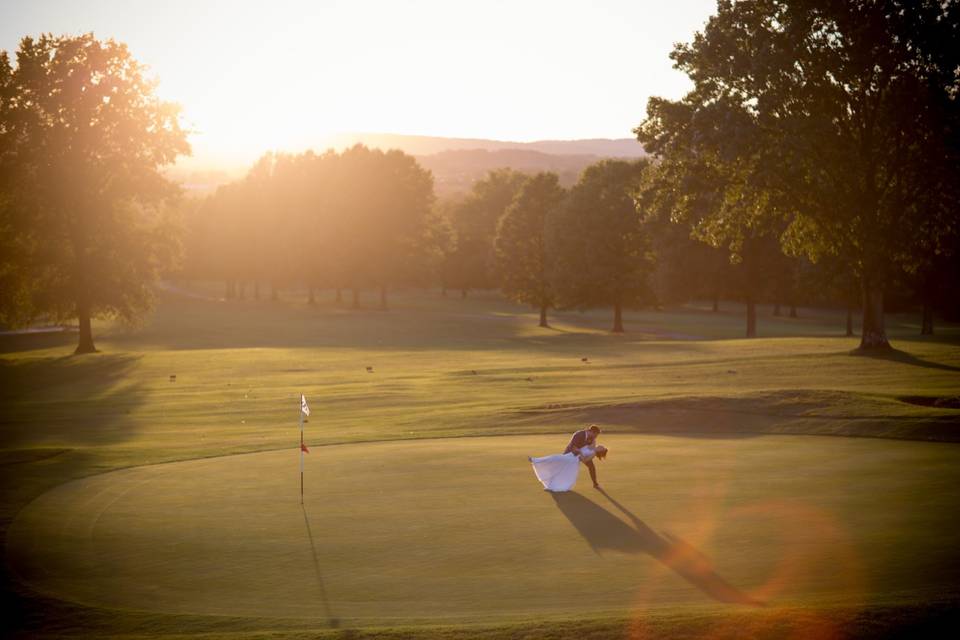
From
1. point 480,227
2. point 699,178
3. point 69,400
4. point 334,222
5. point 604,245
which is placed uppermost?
point 480,227

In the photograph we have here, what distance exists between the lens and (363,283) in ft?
422

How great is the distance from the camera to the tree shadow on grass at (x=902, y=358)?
146ft

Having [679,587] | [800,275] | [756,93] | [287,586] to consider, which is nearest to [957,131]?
[756,93]

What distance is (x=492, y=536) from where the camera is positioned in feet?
52.7

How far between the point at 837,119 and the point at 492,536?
39.4 metres

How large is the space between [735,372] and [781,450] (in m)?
23.3

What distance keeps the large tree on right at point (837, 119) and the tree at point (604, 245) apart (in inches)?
1503

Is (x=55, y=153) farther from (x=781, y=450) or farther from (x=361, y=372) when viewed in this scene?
(x=781, y=450)

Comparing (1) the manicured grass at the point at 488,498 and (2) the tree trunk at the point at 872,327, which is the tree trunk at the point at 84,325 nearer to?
(1) the manicured grass at the point at 488,498

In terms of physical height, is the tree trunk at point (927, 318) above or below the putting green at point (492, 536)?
above

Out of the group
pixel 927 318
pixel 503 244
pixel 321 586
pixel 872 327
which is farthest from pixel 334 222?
pixel 321 586

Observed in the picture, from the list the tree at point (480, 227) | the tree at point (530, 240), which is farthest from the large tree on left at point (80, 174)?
the tree at point (480, 227)

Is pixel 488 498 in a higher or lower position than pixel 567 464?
lower

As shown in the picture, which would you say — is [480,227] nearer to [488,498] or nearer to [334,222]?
[334,222]
